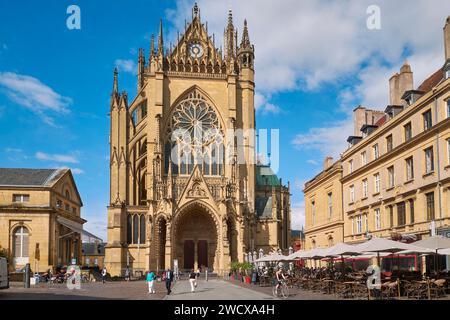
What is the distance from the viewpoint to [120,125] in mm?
68250

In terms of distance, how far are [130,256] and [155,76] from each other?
2111 cm

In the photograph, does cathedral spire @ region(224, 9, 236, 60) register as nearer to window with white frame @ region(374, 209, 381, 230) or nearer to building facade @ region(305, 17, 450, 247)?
building facade @ region(305, 17, 450, 247)

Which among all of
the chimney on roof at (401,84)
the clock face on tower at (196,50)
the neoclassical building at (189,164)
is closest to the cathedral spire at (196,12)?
the neoclassical building at (189,164)

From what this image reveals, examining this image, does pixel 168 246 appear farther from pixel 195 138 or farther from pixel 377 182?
pixel 377 182

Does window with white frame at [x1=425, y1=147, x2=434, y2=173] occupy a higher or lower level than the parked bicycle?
higher

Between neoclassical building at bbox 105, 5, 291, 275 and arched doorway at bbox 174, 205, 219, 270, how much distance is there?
116mm

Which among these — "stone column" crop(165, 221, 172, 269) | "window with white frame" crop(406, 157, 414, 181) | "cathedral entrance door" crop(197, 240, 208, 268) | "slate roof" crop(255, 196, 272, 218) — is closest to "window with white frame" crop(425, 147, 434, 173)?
"window with white frame" crop(406, 157, 414, 181)

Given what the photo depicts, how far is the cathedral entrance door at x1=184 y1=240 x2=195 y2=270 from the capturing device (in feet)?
216

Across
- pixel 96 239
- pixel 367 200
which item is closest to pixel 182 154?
pixel 96 239

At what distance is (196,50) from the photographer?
236ft

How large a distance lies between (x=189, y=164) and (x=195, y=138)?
10.7 feet

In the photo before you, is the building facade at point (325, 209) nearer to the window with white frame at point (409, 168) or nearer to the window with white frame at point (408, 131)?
the window with white frame at point (409, 168)

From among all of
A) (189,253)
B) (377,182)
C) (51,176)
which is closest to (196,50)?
(51,176)

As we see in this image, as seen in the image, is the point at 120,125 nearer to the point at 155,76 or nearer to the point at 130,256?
the point at 155,76
